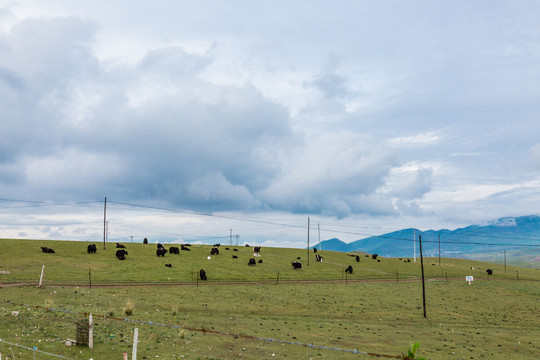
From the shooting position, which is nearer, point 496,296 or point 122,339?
point 122,339

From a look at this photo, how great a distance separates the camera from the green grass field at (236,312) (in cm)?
2266

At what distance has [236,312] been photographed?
3844cm

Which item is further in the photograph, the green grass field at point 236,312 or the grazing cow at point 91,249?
the grazing cow at point 91,249

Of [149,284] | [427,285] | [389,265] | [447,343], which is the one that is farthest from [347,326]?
[389,265]

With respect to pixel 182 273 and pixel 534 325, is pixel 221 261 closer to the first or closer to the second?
pixel 182 273

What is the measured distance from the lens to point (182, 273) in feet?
215

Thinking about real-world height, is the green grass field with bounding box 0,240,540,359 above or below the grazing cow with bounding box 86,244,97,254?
below

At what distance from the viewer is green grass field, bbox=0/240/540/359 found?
22.7 m

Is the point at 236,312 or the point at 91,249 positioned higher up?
the point at 91,249

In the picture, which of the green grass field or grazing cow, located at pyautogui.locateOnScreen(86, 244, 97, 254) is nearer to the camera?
the green grass field

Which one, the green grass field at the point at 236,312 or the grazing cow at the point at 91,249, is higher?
the grazing cow at the point at 91,249

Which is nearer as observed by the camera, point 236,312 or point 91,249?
point 236,312

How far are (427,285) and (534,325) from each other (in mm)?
29063

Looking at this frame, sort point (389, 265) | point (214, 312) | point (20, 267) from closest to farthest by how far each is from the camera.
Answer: point (214, 312)
point (20, 267)
point (389, 265)
